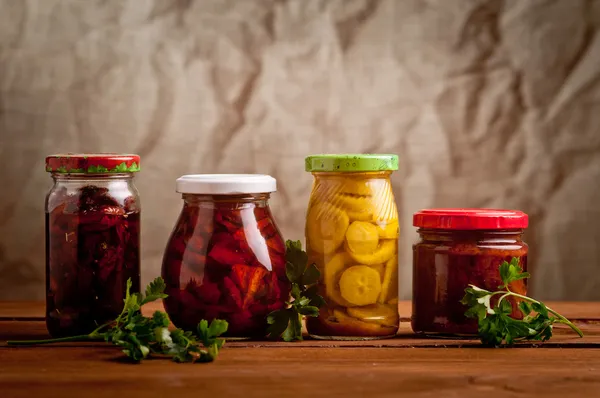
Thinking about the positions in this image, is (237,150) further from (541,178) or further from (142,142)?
(541,178)

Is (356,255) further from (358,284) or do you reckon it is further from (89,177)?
(89,177)

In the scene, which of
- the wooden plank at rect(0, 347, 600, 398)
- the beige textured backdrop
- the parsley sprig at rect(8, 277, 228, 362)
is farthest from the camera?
the beige textured backdrop

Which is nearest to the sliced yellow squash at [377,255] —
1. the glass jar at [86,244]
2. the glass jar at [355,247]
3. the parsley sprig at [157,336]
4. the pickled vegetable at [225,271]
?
the glass jar at [355,247]

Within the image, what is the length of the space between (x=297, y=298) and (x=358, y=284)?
8 cm

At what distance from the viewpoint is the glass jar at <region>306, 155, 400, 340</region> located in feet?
3.37

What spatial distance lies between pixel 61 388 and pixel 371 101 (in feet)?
2.65

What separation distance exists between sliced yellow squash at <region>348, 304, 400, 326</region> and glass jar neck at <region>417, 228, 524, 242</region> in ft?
0.37

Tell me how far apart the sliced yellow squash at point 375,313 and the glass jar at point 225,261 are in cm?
10

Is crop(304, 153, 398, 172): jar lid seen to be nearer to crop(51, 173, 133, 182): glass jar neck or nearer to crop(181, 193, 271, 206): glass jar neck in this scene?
crop(181, 193, 271, 206): glass jar neck

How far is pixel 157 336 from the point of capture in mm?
922

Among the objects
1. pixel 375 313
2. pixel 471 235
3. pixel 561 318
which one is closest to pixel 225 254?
pixel 375 313

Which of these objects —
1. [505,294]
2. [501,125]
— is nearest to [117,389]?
[505,294]

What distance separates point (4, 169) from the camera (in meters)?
1.40

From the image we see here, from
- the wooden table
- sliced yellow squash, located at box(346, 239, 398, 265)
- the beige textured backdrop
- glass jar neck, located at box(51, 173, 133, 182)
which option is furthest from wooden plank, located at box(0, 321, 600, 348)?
the beige textured backdrop
